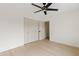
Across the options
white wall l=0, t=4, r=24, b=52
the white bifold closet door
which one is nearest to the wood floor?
white wall l=0, t=4, r=24, b=52

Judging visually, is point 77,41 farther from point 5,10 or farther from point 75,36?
point 5,10

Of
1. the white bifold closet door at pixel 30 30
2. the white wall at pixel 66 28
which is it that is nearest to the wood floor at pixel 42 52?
the white wall at pixel 66 28

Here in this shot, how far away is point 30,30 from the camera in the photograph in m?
5.24

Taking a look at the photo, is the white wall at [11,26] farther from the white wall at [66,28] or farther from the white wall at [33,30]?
the white wall at [66,28]

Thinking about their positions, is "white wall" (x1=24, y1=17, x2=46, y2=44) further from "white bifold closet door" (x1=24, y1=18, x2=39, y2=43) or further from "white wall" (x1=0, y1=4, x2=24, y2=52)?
"white wall" (x1=0, y1=4, x2=24, y2=52)

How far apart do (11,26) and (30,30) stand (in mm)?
1673

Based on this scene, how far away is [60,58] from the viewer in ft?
2.44

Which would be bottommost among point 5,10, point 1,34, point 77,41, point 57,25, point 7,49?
point 7,49

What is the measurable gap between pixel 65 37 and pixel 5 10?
3951mm

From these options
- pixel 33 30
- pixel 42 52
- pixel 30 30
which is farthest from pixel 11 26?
pixel 42 52

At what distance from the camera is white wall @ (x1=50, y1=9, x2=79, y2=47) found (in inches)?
166

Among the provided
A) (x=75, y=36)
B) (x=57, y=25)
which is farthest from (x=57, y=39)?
(x=75, y=36)

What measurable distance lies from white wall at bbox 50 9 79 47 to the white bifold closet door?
130 cm

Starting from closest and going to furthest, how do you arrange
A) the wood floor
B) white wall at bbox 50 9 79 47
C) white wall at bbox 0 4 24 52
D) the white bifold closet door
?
the wood floor
white wall at bbox 0 4 24 52
white wall at bbox 50 9 79 47
the white bifold closet door
